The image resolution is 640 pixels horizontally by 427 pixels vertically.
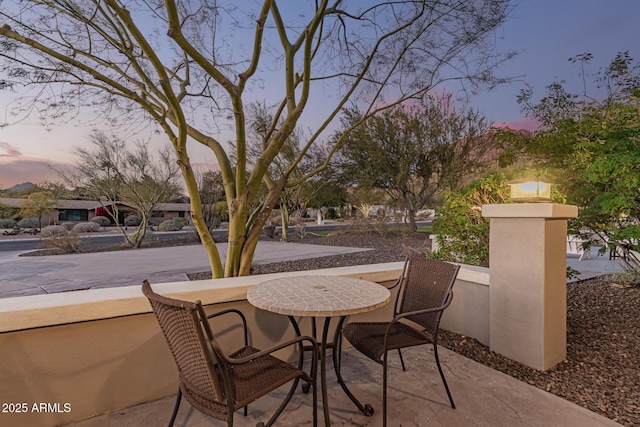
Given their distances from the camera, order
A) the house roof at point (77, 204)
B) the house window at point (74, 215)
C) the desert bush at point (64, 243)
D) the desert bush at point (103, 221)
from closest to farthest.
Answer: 1. the desert bush at point (64, 243)
2. the house roof at point (77, 204)
3. the desert bush at point (103, 221)
4. the house window at point (74, 215)

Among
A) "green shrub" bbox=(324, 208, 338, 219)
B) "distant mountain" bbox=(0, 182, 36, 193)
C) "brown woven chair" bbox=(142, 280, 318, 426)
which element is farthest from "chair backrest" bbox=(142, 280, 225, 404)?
"green shrub" bbox=(324, 208, 338, 219)

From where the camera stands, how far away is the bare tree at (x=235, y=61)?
10.8ft

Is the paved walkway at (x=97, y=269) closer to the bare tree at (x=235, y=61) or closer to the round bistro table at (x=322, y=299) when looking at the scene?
the bare tree at (x=235, y=61)

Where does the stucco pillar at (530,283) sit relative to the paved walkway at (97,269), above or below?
above

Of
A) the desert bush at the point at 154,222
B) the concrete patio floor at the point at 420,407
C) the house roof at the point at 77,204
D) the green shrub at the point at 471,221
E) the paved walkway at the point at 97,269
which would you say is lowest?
the paved walkway at the point at 97,269

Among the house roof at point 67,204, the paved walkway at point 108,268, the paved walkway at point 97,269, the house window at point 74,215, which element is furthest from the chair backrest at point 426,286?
the house window at point 74,215

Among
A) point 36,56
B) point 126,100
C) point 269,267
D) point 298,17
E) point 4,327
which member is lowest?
point 269,267

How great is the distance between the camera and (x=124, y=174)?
12164 mm

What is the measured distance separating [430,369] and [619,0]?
793cm

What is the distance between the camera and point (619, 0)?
20.1 feet

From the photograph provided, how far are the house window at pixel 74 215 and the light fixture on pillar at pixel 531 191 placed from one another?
136ft

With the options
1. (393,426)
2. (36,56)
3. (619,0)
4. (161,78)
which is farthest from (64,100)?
(619,0)

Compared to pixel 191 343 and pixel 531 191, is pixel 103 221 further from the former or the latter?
pixel 531 191

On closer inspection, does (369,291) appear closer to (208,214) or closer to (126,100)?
(126,100)
